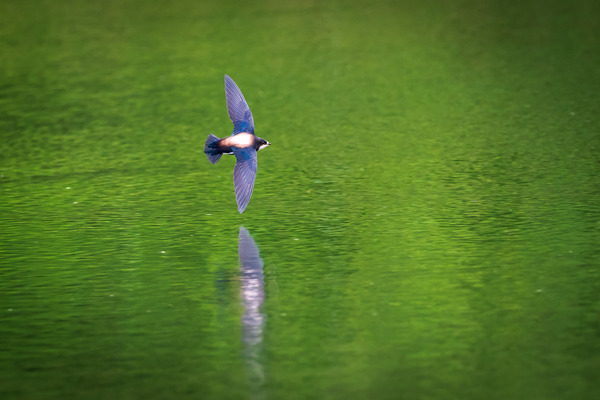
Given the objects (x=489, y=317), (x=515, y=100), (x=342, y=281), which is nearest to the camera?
(x=489, y=317)

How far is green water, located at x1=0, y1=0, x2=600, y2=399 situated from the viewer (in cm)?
675

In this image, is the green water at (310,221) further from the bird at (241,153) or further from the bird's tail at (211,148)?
the bird's tail at (211,148)

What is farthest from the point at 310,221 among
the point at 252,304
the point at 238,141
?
the point at 252,304

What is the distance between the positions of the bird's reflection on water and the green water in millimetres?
25

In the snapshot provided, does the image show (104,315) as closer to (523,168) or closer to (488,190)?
(488,190)

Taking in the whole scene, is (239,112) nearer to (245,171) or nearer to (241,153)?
(241,153)

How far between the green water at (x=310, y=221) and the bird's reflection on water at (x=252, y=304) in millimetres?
25

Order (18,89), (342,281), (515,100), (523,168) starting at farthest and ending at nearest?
1. (18,89)
2. (515,100)
3. (523,168)
4. (342,281)

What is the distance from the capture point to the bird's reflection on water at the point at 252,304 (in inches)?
263

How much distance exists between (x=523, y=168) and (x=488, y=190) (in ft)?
3.17

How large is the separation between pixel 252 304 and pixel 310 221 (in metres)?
2.32

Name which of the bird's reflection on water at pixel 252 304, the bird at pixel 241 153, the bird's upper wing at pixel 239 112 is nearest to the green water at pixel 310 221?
the bird's reflection on water at pixel 252 304

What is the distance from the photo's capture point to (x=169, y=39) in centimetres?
2153

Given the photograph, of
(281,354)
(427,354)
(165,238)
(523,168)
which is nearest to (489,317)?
(427,354)
